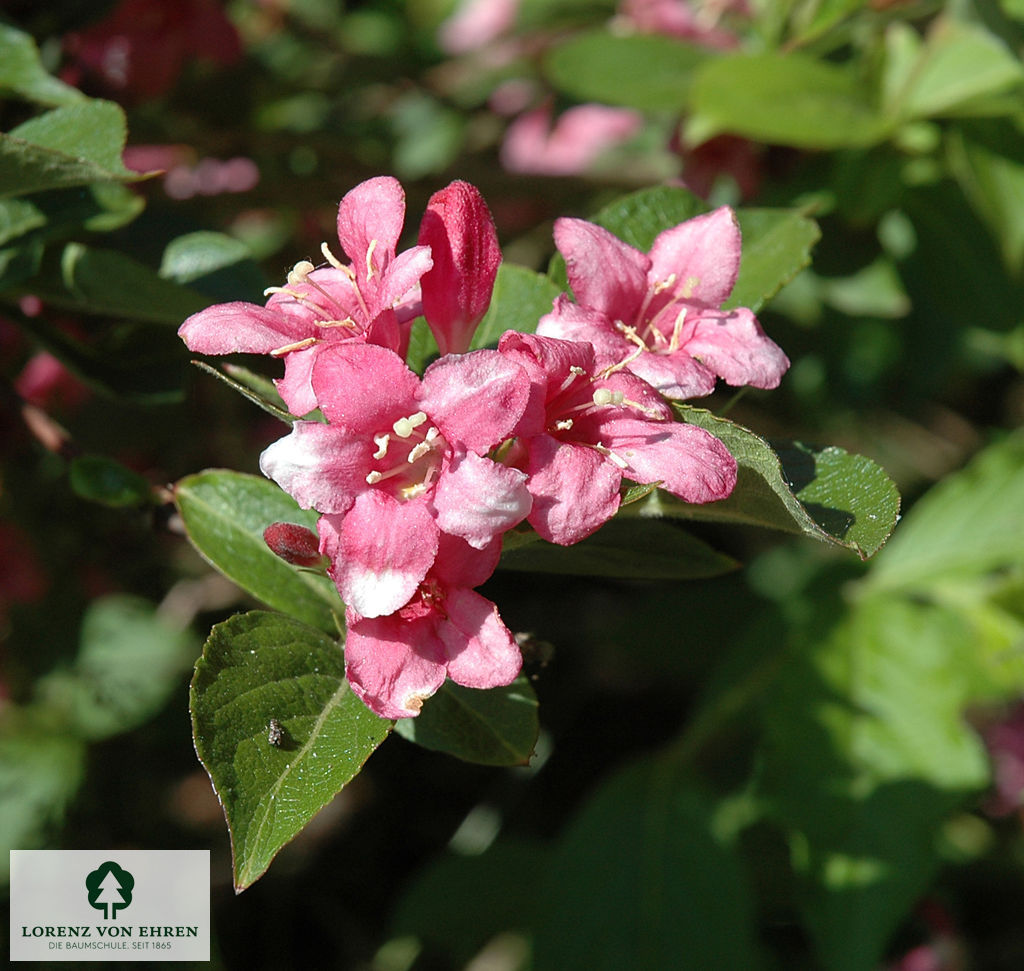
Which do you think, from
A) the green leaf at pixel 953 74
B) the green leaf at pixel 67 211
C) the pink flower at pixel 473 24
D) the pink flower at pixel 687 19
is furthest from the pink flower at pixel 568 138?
the green leaf at pixel 67 211

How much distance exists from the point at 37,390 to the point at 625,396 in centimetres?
127

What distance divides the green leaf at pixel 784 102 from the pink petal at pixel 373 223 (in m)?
0.63

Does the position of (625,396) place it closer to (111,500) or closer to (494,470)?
(494,470)

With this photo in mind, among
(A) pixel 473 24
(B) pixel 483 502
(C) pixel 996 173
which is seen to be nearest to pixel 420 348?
(B) pixel 483 502

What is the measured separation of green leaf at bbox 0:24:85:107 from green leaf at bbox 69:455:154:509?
1.28 feet

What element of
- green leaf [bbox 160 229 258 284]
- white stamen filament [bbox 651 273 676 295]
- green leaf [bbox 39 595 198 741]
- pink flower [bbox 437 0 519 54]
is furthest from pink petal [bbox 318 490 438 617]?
pink flower [bbox 437 0 519 54]

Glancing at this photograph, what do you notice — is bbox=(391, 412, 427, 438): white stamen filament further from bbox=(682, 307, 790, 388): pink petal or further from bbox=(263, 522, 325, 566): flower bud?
bbox=(682, 307, 790, 388): pink petal

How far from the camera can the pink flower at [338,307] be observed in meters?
0.78

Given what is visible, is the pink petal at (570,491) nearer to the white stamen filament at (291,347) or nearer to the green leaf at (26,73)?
the white stamen filament at (291,347)

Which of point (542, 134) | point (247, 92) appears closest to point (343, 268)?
point (247, 92)

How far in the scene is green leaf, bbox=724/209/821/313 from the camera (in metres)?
1.00

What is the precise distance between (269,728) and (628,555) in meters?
0.33

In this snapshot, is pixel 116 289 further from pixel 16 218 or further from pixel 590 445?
pixel 590 445

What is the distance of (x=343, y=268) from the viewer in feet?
2.79
